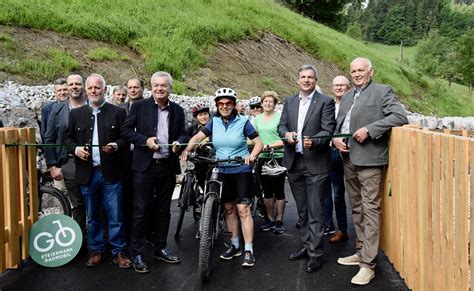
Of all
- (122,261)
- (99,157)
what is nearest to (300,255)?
(122,261)

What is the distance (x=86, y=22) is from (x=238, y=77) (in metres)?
6.08

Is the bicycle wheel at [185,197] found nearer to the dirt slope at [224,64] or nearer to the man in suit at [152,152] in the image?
the man in suit at [152,152]

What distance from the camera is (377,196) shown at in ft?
16.6

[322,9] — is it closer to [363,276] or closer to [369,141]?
[369,141]

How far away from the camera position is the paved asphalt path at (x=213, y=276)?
4930 mm

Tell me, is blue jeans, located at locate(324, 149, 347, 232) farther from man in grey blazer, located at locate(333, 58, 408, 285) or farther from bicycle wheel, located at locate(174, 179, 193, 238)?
bicycle wheel, located at locate(174, 179, 193, 238)

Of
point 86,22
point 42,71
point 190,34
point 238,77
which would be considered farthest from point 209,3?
point 42,71

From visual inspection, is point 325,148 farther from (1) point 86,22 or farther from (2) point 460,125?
(2) point 460,125

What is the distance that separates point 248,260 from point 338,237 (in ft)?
5.17

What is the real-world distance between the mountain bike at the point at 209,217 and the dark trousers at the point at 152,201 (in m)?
0.51

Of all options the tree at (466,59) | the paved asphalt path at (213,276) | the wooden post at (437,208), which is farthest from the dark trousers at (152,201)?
the tree at (466,59)

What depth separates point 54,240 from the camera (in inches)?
213

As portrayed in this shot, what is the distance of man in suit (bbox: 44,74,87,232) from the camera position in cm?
575

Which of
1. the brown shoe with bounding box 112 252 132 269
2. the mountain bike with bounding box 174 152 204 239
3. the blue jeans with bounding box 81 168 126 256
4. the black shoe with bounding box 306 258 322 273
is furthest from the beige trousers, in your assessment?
the blue jeans with bounding box 81 168 126 256
